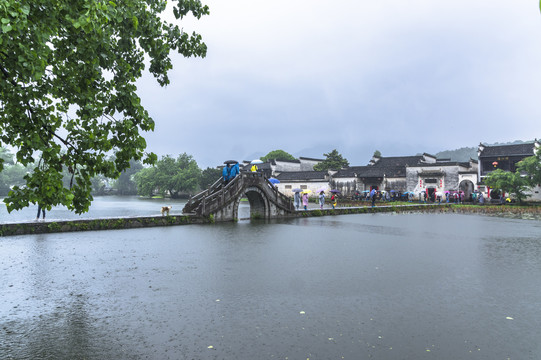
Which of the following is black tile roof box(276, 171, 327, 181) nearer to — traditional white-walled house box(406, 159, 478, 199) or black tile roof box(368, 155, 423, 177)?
black tile roof box(368, 155, 423, 177)

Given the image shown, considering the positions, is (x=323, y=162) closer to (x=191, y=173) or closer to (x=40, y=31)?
(x=191, y=173)

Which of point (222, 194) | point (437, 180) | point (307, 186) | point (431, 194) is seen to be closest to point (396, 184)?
point (431, 194)

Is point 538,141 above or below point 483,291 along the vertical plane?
above

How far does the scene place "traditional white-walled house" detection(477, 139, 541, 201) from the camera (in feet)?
133

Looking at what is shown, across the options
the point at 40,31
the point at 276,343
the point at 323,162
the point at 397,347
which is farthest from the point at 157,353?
the point at 323,162

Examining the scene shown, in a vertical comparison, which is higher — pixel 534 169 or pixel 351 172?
pixel 351 172

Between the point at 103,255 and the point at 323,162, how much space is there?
55702 mm

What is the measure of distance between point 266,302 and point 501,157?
44.6m

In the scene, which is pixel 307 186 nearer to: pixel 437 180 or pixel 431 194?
pixel 431 194

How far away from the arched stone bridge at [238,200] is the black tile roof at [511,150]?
101 feet

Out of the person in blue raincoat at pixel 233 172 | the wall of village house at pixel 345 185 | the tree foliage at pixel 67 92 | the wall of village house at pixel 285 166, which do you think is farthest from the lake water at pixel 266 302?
the wall of village house at pixel 285 166

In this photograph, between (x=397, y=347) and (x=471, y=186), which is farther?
(x=471, y=186)

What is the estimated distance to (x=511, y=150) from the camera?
4138 centimetres

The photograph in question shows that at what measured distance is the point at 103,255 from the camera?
32.8ft
